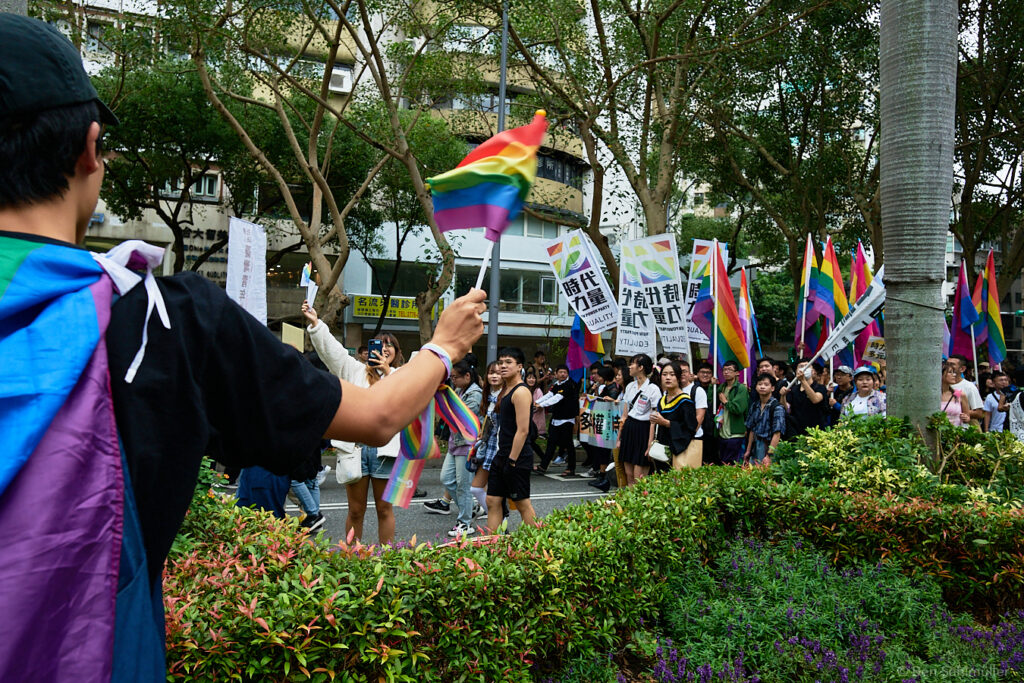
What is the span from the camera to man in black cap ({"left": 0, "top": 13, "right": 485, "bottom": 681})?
1067 mm

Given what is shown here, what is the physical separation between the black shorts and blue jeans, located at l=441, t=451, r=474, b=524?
43.1 inches

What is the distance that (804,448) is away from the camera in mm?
5926

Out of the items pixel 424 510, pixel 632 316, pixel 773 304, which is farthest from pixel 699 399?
pixel 773 304

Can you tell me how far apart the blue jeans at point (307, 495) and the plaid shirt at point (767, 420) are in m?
5.63

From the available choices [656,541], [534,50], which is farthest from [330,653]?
[534,50]

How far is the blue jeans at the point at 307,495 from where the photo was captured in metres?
7.75

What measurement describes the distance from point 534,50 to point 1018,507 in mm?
13256

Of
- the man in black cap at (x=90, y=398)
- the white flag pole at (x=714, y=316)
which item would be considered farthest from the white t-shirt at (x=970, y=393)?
the man in black cap at (x=90, y=398)

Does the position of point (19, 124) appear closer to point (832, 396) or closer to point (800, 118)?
point (832, 396)

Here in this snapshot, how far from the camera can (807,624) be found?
158 inches

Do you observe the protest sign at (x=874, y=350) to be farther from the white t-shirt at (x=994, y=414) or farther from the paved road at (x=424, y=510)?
the paved road at (x=424, y=510)

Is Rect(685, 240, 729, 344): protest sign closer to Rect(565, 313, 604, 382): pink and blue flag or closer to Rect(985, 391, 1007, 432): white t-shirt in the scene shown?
Rect(565, 313, 604, 382): pink and blue flag

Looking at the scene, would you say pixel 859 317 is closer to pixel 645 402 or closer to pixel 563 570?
pixel 645 402

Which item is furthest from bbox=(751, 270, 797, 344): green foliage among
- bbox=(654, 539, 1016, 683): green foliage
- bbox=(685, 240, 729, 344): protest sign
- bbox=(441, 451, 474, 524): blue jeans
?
bbox=(654, 539, 1016, 683): green foliage
